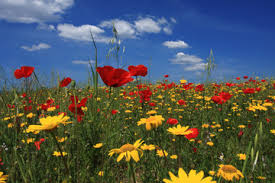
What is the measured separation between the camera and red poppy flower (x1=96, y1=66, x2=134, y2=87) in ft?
4.27

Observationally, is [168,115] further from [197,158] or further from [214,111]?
[197,158]

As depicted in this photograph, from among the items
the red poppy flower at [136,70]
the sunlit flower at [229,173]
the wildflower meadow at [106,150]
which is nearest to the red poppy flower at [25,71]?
the wildflower meadow at [106,150]

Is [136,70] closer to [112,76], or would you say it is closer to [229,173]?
[112,76]

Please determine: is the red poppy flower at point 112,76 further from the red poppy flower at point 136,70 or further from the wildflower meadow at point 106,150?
the red poppy flower at point 136,70

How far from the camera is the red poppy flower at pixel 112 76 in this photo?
4.27ft

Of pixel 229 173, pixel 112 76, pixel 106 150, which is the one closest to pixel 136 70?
pixel 112 76

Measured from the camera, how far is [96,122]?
2.28 metres

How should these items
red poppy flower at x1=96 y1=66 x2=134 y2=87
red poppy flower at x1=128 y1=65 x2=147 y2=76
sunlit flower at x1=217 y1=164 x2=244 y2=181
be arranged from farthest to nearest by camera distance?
red poppy flower at x1=128 y1=65 x2=147 y2=76 → red poppy flower at x1=96 y1=66 x2=134 y2=87 → sunlit flower at x1=217 y1=164 x2=244 y2=181

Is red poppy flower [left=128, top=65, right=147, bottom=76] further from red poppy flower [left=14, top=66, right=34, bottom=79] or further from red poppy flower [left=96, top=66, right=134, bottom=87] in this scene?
red poppy flower [left=14, top=66, right=34, bottom=79]

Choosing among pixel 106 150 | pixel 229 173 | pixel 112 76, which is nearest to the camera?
pixel 229 173

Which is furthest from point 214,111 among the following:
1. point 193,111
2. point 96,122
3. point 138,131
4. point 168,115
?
point 96,122

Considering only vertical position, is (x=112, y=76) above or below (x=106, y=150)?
above

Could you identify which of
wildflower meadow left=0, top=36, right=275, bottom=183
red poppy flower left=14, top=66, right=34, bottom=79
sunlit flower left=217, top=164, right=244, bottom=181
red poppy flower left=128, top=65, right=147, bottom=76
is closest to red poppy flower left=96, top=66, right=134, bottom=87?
wildflower meadow left=0, top=36, right=275, bottom=183

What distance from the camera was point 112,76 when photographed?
1.32 m
